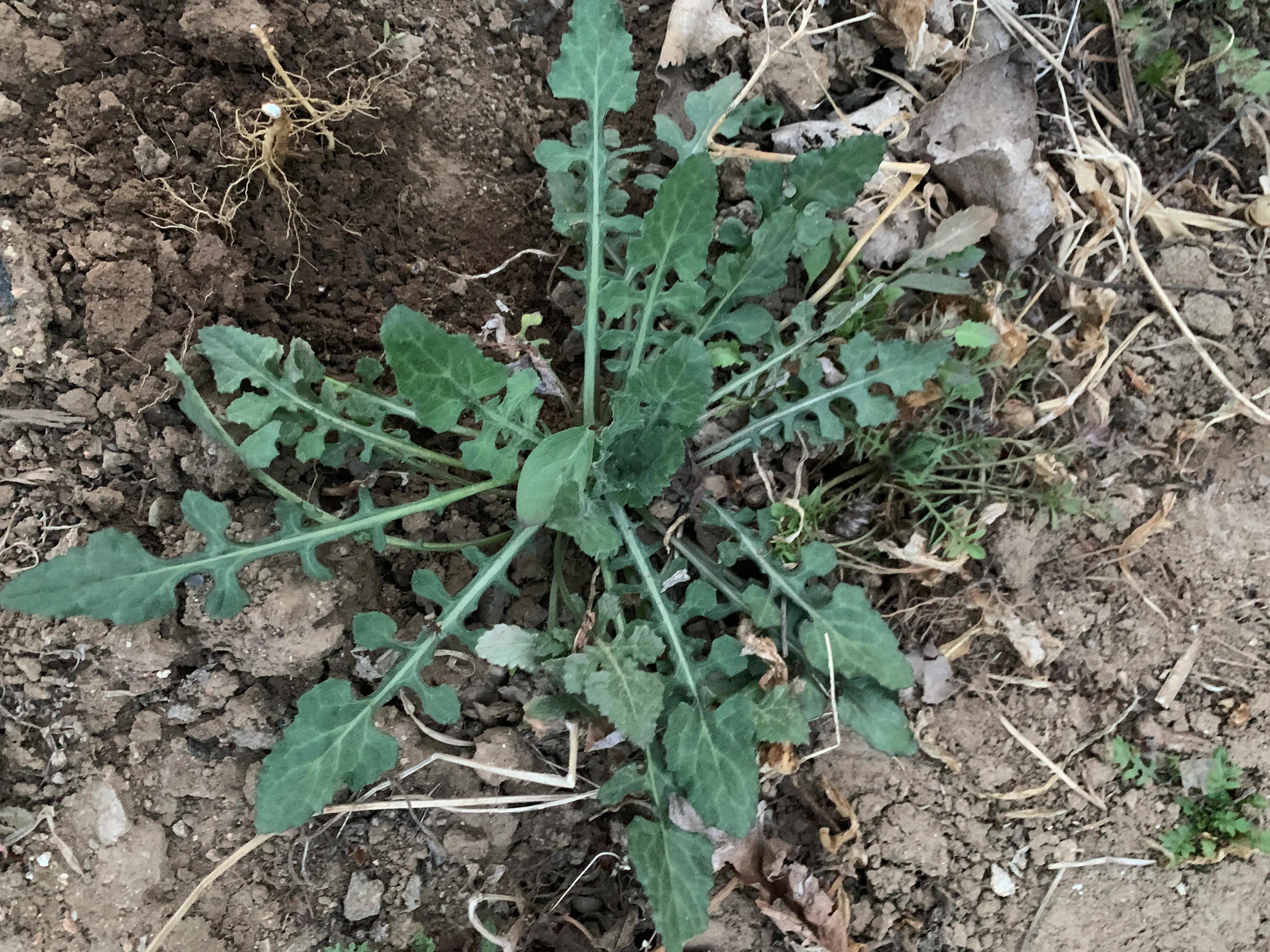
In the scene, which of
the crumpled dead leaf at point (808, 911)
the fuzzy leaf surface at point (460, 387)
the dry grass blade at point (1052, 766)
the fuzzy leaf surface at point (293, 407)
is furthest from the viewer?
the dry grass blade at point (1052, 766)

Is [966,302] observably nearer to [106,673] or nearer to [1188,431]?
[1188,431]

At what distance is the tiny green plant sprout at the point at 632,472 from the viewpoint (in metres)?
1.66

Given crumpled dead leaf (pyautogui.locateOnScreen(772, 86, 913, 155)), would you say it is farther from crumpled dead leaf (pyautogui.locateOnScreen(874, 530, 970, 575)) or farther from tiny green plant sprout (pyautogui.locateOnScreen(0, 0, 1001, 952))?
crumpled dead leaf (pyautogui.locateOnScreen(874, 530, 970, 575))

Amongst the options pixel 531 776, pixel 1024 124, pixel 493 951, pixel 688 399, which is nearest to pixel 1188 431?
pixel 1024 124

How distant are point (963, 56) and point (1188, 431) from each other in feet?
3.73

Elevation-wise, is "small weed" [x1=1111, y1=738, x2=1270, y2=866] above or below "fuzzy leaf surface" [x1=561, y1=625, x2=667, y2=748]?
below

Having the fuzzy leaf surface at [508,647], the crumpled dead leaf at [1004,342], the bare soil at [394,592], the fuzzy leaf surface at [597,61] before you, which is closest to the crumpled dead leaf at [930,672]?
the bare soil at [394,592]

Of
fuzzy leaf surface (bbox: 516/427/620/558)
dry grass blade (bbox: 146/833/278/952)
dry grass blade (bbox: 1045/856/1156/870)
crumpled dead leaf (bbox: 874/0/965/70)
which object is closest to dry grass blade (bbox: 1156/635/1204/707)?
dry grass blade (bbox: 1045/856/1156/870)

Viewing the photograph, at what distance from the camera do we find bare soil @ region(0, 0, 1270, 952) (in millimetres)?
1796

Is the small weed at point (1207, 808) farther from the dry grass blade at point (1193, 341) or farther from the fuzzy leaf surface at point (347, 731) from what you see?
the fuzzy leaf surface at point (347, 731)

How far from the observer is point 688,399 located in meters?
1.67

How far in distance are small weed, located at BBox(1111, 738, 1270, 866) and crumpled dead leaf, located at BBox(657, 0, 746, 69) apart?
6.78 ft

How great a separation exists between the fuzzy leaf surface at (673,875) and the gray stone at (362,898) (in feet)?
2.08

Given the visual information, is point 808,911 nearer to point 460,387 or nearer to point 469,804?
point 469,804
